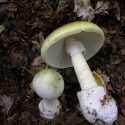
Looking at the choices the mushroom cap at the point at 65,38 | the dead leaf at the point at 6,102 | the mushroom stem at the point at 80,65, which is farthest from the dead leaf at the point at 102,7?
the dead leaf at the point at 6,102

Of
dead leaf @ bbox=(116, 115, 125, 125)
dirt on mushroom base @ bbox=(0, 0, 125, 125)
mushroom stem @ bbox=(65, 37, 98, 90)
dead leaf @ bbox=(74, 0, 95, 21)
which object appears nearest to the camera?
mushroom stem @ bbox=(65, 37, 98, 90)

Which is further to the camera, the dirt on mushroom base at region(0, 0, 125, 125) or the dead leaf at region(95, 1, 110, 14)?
the dead leaf at region(95, 1, 110, 14)

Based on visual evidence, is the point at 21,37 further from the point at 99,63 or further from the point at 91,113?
the point at 91,113

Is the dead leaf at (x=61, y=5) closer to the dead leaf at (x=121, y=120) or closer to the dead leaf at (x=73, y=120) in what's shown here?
the dead leaf at (x=73, y=120)

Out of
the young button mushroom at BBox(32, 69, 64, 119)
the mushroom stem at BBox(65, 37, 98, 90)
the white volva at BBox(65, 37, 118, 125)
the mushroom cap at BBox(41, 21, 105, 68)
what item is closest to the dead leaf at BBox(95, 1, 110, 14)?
the mushroom cap at BBox(41, 21, 105, 68)

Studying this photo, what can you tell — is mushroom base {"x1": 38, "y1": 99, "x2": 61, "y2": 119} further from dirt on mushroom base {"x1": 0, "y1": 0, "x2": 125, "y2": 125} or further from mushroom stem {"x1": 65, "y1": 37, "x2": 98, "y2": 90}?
mushroom stem {"x1": 65, "y1": 37, "x2": 98, "y2": 90}

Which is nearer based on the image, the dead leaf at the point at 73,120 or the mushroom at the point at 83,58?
the mushroom at the point at 83,58

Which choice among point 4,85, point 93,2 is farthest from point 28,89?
point 93,2
